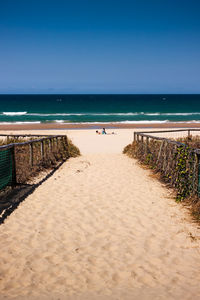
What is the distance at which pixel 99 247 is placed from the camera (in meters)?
4.50

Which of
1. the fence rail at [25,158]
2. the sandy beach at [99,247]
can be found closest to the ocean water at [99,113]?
the fence rail at [25,158]

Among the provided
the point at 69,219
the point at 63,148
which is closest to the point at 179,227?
the point at 69,219

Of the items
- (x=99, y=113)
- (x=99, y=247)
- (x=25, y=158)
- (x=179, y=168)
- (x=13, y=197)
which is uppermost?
(x=99, y=113)

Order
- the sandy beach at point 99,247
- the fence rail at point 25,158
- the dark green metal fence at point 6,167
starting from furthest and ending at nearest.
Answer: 1. the fence rail at point 25,158
2. the dark green metal fence at point 6,167
3. the sandy beach at point 99,247

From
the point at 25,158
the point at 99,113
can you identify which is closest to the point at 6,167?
the point at 25,158

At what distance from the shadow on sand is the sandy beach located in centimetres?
17

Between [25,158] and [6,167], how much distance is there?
3.14 meters

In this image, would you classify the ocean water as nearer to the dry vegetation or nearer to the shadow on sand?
the dry vegetation

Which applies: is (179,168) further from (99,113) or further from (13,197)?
(99,113)

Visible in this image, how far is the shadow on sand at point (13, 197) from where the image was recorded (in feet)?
19.4

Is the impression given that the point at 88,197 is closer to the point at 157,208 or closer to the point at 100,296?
the point at 157,208

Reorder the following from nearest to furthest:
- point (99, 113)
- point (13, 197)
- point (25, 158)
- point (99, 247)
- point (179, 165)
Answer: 1. point (99, 247)
2. point (13, 197)
3. point (179, 165)
4. point (25, 158)
5. point (99, 113)

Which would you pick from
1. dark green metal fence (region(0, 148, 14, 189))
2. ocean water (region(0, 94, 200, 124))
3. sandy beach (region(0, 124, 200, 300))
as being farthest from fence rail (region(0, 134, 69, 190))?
ocean water (region(0, 94, 200, 124))

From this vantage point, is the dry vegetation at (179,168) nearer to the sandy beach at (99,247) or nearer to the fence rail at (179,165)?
the fence rail at (179,165)
